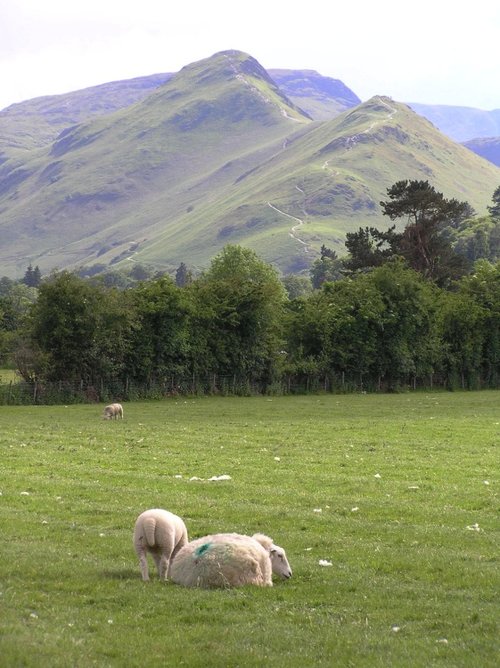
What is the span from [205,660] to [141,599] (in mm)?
3160

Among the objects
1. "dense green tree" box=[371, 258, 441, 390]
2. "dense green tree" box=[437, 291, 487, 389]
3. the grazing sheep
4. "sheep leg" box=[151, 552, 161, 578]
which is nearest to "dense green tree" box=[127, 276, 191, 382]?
the grazing sheep

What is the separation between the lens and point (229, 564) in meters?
15.1

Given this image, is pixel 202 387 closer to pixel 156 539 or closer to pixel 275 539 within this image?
pixel 275 539

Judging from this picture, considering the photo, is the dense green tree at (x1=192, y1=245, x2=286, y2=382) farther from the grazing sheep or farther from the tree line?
the grazing sheep

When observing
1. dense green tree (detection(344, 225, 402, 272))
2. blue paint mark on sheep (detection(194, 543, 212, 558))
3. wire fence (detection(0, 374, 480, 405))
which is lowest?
blue paint mark on sheep (detection(194, 543, 212, 558))

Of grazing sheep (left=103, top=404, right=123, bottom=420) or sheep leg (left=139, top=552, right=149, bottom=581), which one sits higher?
grazing sheep (left=103, top=404, right=123, bottom=420)

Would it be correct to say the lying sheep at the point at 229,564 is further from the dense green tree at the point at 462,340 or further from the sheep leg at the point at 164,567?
the dense green tree at the point at 462,340

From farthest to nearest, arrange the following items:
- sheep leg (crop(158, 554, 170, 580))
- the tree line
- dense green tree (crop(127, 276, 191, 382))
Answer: dense green tree (crop(127, 276, 191, 382)) < the tree line < sheep leg (crop(158, 554, 170, 580))

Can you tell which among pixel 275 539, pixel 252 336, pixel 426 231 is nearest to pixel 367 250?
pixel 426 231

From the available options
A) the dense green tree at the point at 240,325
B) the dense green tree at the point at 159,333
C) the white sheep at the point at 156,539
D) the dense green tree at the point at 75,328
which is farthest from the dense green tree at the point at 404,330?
the white sheep at the point at 156,539

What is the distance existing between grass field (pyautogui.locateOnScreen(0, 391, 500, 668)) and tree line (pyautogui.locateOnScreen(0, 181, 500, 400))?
1085 inches

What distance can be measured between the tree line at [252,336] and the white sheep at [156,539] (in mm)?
51438

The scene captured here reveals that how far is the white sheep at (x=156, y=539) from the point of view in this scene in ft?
50.4

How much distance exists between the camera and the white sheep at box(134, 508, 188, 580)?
15.4 meters
